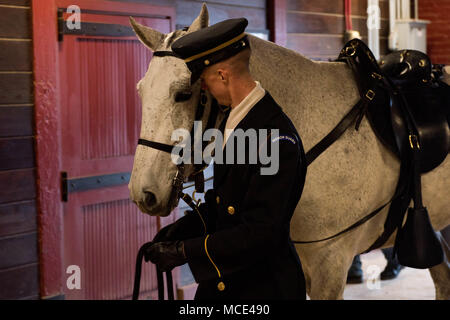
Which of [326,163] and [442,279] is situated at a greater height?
[326,163]

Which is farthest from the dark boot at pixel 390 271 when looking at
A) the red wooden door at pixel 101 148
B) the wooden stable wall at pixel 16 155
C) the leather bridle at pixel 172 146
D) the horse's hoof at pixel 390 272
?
the leather bridle at pixel 172 146

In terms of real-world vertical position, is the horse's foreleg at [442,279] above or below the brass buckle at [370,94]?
below

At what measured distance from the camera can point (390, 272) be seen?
5.51m

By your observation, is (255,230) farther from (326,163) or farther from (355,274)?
(355,274)

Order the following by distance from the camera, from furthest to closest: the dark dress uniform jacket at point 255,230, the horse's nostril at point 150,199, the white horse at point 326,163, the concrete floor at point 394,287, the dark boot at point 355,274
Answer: the dark boot at point 355,274 < the concrete floor at point 394,287 < the white horse at point 326,163 < the horse's nostril at point 150,199 < the dark dress uniform jacket at point 255,230

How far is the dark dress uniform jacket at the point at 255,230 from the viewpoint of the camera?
1778 mm

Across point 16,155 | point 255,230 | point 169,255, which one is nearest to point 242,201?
point 255,230

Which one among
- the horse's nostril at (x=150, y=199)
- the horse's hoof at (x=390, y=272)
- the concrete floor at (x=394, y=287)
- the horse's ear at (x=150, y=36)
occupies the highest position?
the horse's ear at (x=150, y=36)

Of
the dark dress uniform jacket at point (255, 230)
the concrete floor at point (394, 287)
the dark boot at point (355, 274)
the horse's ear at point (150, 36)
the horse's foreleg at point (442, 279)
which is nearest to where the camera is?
the dark dress uniform jacket at point (255, 230)

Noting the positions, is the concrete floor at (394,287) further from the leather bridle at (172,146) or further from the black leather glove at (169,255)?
the black leather glove at (169,255)

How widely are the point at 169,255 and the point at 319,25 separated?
431 centimetres

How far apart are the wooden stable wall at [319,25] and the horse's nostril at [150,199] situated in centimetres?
337
